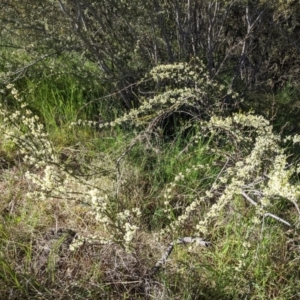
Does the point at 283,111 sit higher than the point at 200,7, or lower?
lower

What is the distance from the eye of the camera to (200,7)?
3.48 m

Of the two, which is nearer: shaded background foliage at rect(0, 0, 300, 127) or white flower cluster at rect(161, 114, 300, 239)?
white flower cluster at rect(161, 114, 300, 239)

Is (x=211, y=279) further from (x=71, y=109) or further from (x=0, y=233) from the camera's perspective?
(x=71, y=109)

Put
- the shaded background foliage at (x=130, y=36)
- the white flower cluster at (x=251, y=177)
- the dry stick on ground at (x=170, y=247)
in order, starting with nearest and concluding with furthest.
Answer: the white flower cluster at (x=251, y=177) → the dry stick on ground at (x=170, y=247) → the shaded background foliage at (x=130, y=36)

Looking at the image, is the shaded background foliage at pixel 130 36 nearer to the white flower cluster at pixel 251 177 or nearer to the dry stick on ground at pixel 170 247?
the white flower cluster at pixel 251 177

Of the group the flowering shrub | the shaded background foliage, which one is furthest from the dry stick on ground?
the shaded background foliage

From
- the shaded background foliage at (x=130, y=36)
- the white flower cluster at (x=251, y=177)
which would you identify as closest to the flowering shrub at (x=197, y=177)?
the white flower cluster at (x=251, y=177)

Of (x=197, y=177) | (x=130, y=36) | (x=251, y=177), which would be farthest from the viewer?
(x=130, y=36)

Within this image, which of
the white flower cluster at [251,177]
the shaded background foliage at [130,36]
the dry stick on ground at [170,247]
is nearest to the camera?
the white flower cluster at [251,177]

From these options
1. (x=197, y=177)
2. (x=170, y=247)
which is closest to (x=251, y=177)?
(x=197, y=177)

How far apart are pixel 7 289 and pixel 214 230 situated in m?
1.06

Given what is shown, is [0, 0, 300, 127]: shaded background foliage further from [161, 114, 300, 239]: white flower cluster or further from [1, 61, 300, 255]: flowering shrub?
[161, 114, 300, 239]: white flower cluster

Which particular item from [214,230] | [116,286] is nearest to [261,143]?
[214,230]

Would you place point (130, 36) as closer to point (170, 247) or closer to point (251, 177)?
point (251, 177)
